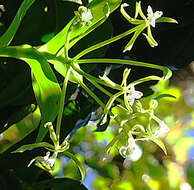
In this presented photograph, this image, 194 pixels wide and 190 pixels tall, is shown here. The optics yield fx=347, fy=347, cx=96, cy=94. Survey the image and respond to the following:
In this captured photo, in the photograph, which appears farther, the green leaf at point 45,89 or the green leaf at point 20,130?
the green leaf at point 20,130

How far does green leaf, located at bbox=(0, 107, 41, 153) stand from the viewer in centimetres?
34

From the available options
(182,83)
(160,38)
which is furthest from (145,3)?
(182,83)

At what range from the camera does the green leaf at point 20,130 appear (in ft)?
1.13

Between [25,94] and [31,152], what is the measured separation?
0.07m

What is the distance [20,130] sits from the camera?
0.35 metres

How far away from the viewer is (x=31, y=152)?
37 cm

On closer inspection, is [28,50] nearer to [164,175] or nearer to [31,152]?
[31,152]

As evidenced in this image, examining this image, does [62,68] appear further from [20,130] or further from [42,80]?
[20,130]

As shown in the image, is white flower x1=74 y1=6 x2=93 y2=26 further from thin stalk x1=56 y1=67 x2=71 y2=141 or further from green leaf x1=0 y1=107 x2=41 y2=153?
green leaf x1=0 y1=107 x2=41 y2=153

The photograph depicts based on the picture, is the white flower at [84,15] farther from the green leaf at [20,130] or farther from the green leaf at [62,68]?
the green leaf at [20,130]

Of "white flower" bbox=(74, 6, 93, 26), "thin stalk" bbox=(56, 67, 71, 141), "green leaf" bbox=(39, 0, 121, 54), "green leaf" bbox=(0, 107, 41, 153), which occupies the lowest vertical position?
"green leaf" bbox=(0, 107, 41, 153)

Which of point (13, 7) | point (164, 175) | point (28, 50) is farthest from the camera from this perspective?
point (164, 175)

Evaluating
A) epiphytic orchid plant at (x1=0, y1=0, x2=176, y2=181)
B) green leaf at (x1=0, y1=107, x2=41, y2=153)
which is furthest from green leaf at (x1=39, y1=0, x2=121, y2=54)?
green leaf at (x1=0, y1=107, x2=41, y2=153)

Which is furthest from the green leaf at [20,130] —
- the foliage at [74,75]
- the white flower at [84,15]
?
the white flower at [84,15]
